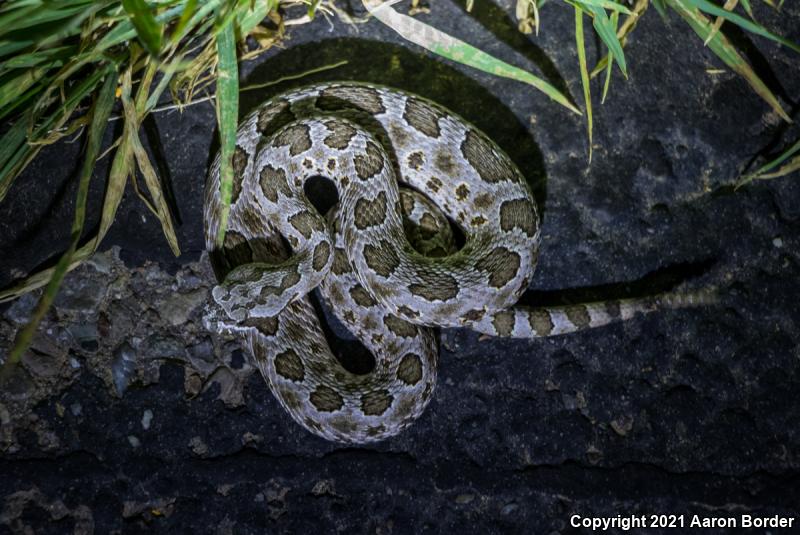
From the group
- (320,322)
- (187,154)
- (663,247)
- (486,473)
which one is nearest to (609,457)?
(486,473)

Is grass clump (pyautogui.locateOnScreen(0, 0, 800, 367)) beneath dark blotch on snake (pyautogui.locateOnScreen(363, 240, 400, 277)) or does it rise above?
above

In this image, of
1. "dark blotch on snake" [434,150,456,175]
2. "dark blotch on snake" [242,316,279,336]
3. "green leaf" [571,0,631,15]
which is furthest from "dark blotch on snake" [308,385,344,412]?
"green leaf" [571,0,631,15]

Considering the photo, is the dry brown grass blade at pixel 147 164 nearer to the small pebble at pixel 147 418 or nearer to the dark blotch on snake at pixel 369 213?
the small pebble at pixel 147 418

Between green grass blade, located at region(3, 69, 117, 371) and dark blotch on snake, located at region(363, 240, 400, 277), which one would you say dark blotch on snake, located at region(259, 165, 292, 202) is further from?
green grass blade, located at region(3, 69, 117, 371)

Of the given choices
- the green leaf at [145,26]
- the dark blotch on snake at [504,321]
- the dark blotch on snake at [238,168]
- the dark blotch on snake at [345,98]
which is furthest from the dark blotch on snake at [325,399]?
the green leaf at [145,26]

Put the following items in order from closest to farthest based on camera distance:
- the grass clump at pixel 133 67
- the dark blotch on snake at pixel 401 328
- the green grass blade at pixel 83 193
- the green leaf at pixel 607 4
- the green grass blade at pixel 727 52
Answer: the green grass blade at pixel 83 193 < the grass clump at pixel 133 67 < the green leaf at pixel 607 4 < the dark blotch on snake at pixel 401 328 < the green grass blade at pixel 727 52

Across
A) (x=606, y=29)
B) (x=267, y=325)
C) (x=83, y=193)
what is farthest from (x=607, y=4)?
(x=83, y=193)
